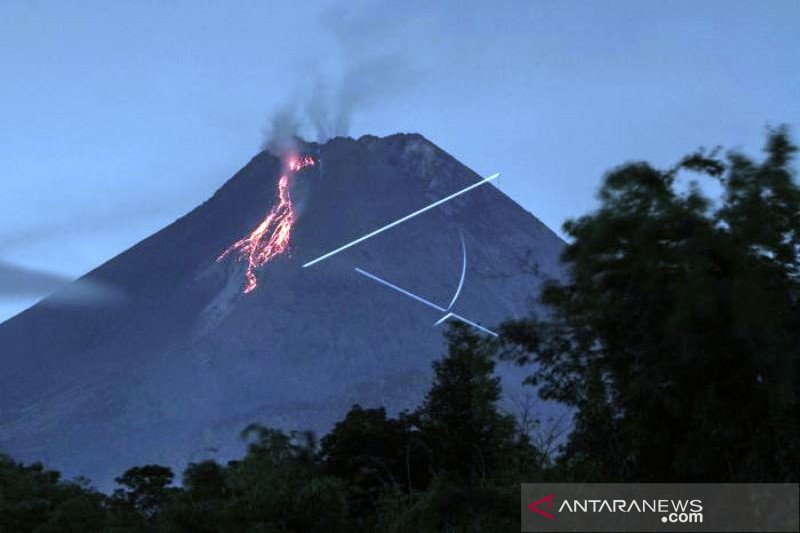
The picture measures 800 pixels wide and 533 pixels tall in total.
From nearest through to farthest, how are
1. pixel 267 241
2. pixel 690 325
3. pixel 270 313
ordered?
pixel 690 325 < pixel 270 313 < pixel 267 241

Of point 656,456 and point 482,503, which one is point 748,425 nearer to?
point 656,456

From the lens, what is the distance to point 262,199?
134625 millimetres

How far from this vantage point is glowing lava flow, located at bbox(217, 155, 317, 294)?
398ft

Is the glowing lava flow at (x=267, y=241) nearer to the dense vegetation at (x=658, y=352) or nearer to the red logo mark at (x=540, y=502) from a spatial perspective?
the dense vegetation at (x=658, y=352)

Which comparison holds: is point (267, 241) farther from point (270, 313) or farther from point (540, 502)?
point (540, 502)

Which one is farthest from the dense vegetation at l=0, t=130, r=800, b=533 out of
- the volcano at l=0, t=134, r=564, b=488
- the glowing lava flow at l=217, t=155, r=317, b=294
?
the glowing lava flow at l=217, t=155, r=317, b=294

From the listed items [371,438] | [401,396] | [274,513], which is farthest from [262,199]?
[274,513]

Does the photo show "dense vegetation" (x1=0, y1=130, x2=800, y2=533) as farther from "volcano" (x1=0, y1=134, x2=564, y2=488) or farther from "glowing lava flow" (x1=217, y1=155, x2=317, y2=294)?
"glowing lava flow" (x1=217, y1=155, x2=317, y2=294)

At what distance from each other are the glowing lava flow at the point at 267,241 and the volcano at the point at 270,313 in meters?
0.22

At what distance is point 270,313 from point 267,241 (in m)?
11.8

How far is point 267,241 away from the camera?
125 metres

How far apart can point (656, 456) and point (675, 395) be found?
1111 mm

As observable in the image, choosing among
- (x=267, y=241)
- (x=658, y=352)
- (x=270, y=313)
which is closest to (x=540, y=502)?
(x=658, y=352)

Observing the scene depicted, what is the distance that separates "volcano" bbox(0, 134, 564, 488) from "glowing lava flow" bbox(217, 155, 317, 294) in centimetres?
22
